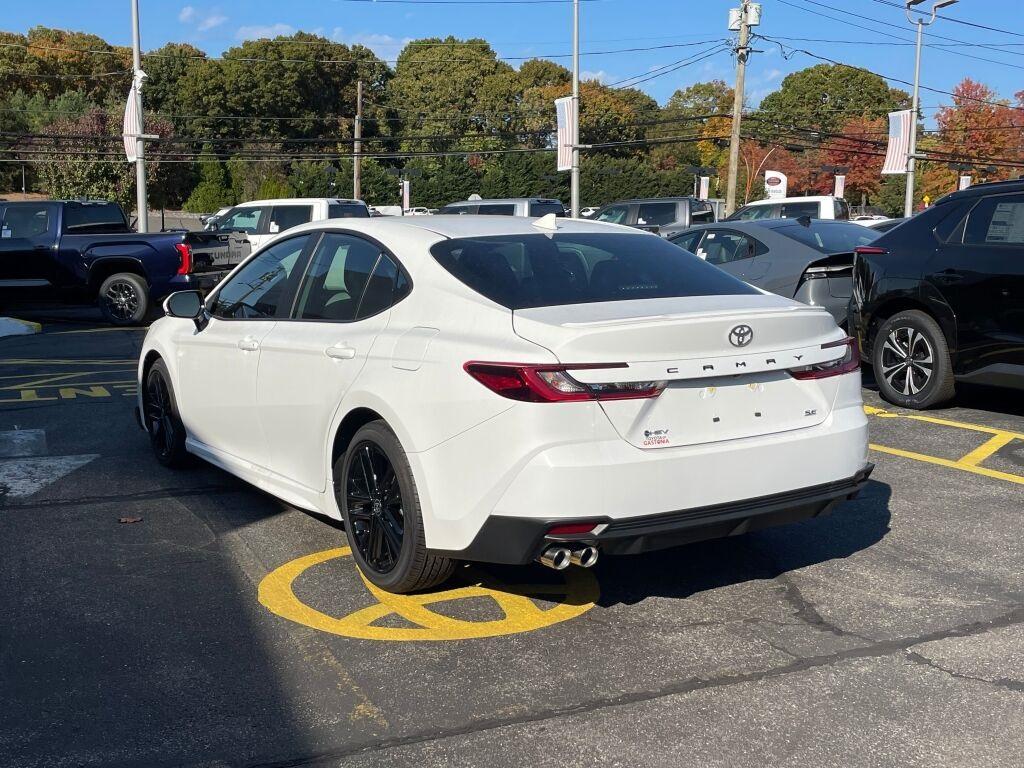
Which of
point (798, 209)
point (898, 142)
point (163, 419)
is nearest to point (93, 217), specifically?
point (163, 419)

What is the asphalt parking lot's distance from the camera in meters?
3.23

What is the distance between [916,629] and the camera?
408 cm

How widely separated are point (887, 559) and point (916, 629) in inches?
34.5

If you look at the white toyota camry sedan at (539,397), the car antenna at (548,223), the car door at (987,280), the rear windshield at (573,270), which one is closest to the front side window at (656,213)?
the car door at (987,280)

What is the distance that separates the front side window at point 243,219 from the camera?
64.1 feet

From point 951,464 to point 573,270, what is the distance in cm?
348

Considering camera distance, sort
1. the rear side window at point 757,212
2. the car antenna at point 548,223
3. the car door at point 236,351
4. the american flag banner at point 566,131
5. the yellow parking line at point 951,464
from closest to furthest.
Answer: the car antenna at point 548,223, the car door at point 236,351, the yellow parking line at point 951,464, the rear side window at point 757,212, the american flag banner at point 566,131

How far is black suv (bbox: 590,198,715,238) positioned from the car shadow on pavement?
66.4 feet

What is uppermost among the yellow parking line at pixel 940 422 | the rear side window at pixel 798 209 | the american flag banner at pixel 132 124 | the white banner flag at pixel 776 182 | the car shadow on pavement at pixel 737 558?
the american flag banner at pixel 132 124

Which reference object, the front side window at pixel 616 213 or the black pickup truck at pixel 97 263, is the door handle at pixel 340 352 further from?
the front side window at pixel 616 213

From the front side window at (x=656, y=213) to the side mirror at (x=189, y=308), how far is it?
20046 mm

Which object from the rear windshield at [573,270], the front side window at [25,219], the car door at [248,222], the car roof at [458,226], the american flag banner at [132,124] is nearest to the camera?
the rear windshield at [573,270]

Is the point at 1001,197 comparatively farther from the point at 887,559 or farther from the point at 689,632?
the point at 689,632

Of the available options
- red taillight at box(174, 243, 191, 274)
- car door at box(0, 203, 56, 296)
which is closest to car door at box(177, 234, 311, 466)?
red taillight at box(174, 243, 191, 274)
